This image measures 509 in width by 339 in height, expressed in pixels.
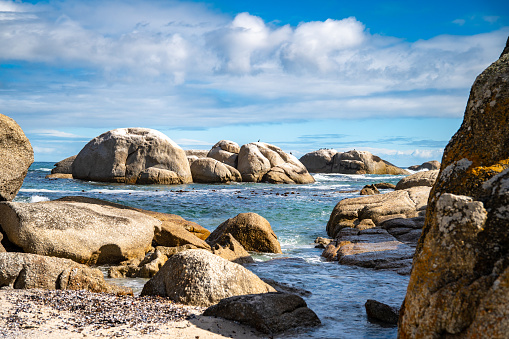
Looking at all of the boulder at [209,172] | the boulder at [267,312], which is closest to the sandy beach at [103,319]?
the boulder at [267,312]

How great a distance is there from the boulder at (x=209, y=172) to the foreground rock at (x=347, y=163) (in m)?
26.0

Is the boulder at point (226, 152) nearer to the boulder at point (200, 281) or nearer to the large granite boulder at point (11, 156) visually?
the large granite boulder at point (11, 156)

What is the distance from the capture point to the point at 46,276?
664 centimetres

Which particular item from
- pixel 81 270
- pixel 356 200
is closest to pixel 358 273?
pixel 81 270

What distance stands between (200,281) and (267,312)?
3.94 feet

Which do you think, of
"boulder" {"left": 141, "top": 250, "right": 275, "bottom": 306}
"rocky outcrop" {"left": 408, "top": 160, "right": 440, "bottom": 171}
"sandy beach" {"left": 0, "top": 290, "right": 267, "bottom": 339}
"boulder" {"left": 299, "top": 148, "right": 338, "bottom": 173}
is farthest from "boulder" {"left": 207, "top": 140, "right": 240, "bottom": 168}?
"rocky outcrop" {"left": 408, "top": 160, "right": 440, "bottom": 171}

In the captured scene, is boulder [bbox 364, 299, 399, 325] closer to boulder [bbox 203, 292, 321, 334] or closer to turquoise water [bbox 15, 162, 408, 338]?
turquoise water [bbox 15, 162, 408, 338]

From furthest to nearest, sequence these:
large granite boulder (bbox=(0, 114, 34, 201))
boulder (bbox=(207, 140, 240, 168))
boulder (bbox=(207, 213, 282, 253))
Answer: boulder (bbox=(207, 140, 240, 168)) → boulder (bbox=(207, 213, 282, 253)) → large granite boulder (bbox=(0, 114, 34, 201))

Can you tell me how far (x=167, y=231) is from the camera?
1040 cm

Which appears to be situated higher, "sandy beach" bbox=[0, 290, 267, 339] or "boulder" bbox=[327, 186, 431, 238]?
"boulder" bbox=[327, 186, 431, 238]

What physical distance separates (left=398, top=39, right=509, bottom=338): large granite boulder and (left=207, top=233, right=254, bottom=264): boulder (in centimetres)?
646

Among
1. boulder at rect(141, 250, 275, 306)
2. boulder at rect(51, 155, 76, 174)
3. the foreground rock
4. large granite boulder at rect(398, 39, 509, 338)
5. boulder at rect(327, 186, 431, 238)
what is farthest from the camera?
the foreground rock

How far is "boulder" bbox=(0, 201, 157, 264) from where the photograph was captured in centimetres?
832

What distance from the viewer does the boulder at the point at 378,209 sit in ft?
46.3
